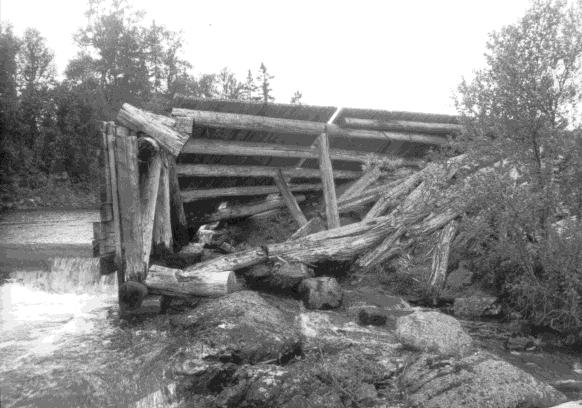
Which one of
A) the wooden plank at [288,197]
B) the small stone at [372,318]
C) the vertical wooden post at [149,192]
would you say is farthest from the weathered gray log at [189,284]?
the wooden plank at [288,197]

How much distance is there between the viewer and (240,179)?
33.4ft

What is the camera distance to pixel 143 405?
4254mm

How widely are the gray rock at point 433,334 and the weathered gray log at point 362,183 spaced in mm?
5029

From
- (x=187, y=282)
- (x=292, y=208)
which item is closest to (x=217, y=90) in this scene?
(x=292, y=208)

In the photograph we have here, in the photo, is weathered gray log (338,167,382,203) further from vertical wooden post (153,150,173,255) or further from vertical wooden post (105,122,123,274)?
vertical wooden post (105,122,123,274)

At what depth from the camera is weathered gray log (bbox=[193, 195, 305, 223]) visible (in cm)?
1030

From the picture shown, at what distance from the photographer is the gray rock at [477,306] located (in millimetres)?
6391

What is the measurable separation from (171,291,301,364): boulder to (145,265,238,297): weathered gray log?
0.58m

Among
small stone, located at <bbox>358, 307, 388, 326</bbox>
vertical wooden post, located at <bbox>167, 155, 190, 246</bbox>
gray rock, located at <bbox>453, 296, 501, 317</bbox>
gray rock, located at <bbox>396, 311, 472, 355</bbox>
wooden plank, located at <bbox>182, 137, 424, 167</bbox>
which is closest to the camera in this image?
gray rock, located at <bbox>396, 311, 472, 355</bbox>

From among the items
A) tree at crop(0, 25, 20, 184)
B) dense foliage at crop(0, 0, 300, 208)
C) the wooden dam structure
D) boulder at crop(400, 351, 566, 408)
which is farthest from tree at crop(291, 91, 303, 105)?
boulder at crop(400, 351, 566, 408)

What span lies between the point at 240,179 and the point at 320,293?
157 inches

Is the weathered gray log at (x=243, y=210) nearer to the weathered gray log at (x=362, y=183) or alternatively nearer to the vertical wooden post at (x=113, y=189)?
the weathered gray log at (x=362, y=183)

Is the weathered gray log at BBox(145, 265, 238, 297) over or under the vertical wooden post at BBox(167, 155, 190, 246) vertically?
under

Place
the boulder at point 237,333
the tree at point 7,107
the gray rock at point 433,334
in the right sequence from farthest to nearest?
1. the tree at point 7,107
2. the gray rock at point 433,334
3. the boulder at point 237,333
